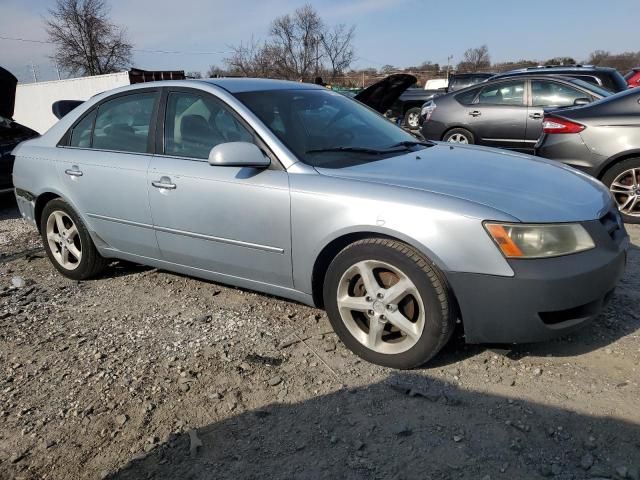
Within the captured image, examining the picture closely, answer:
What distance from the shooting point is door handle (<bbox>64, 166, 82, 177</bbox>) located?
13.4 ft

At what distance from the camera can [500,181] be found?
9.53 ft

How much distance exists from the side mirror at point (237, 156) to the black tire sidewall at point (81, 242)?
1839 millimetres

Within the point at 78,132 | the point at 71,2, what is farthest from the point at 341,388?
the point at 71,2

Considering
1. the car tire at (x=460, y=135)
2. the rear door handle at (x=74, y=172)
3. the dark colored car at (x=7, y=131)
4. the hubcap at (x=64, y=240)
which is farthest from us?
the car tire at (x=460, y=135)

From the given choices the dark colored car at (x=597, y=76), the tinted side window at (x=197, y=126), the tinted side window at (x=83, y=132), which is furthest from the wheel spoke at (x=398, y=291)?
the dark colored car at (x=597, y=76)

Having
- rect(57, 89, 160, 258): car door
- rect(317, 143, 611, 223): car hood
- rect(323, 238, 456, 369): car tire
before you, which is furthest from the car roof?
rect(323, 238, 456, 369): car tire

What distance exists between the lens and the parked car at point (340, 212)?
2.55m

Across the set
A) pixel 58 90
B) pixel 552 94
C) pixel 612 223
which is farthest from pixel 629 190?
pixel 58 90

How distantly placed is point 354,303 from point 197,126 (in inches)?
64.7

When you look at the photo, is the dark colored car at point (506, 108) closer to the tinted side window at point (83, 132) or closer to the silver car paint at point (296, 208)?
the silver car paint at point (296, 208)

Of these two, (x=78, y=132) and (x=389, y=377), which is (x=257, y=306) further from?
(x=78, y=132)

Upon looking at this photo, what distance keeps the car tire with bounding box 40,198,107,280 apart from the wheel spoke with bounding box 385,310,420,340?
271cm

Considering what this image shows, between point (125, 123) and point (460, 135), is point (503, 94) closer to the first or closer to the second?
point (460, 135)

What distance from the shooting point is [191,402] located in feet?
8.83
